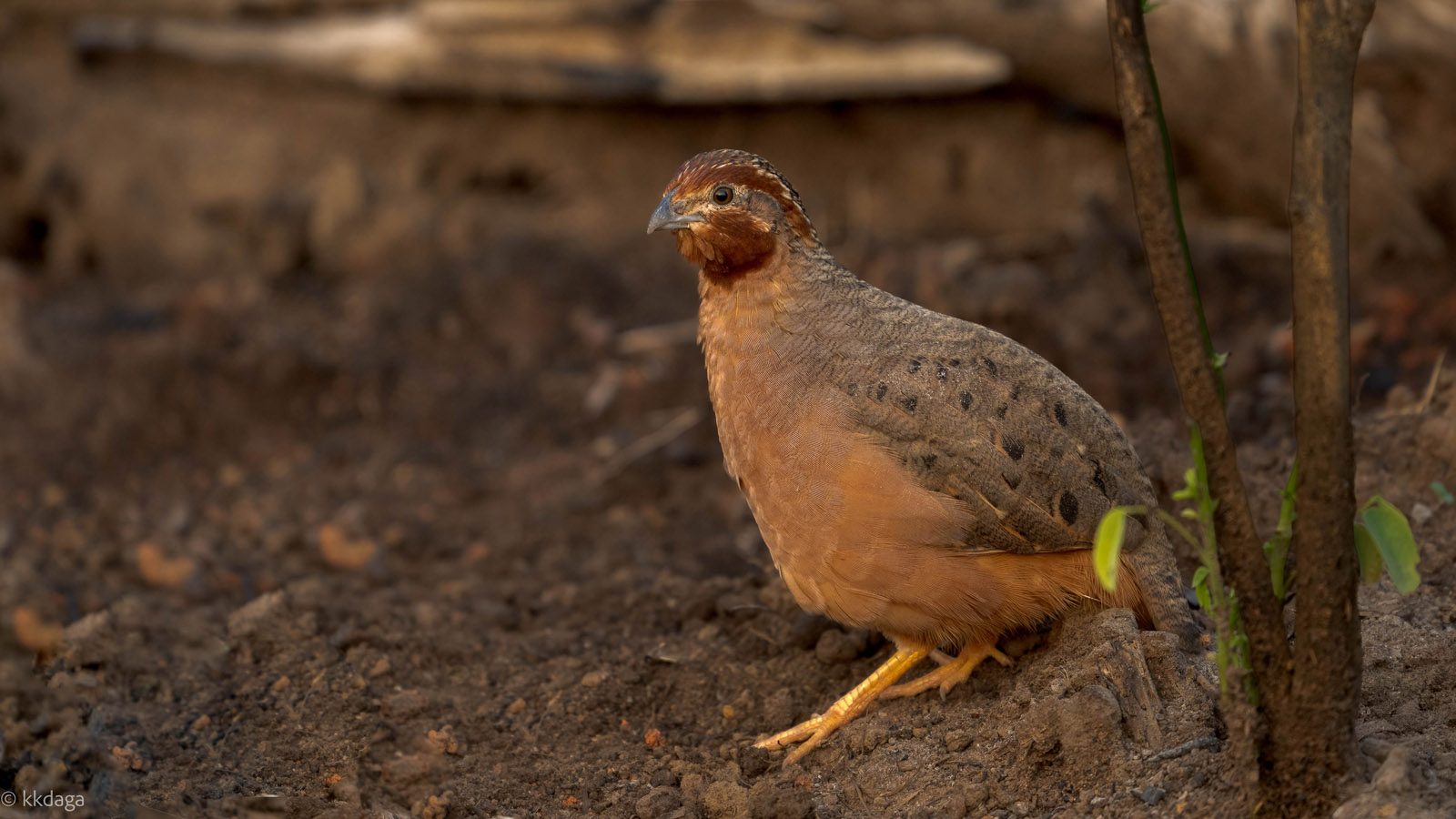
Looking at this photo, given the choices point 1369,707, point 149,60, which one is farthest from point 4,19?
point 1369,707

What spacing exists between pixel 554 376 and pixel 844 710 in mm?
4429

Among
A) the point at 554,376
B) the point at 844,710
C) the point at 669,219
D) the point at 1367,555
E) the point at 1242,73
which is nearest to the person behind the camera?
the point at 1367,555

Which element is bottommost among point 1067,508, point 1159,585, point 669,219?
point 1159,585

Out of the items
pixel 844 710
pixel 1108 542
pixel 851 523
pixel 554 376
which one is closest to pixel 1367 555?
pixel 1108 542

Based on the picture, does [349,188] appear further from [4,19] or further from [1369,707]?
[1369,707]

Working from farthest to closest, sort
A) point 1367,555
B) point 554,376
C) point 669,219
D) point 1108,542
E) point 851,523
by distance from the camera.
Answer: point 554,376, point 669,219, point 851,523, point 1367,555, point 1108,542

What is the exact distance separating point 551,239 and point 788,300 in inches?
222

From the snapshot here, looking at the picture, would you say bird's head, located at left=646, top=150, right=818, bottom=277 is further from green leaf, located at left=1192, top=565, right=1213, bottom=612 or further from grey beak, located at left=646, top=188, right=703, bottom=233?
green leaf, located at left=1192, top=565, right=1213, bottom=612

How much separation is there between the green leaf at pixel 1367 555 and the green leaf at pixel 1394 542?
0.27 ft

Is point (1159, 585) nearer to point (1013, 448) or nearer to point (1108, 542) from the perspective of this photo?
point (1013, 448)

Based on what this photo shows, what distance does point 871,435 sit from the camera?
4023mm

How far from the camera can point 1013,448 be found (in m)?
4.03

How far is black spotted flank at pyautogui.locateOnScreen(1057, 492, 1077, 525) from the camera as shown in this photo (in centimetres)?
399

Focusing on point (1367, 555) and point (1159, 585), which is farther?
point (1159, 585)
